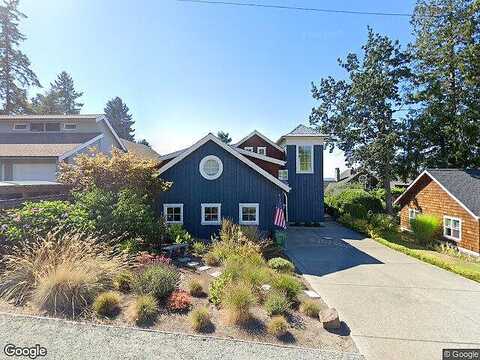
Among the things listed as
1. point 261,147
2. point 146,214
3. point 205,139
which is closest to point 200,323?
point 146,214

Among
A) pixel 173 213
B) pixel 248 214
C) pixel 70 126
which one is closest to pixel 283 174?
pixel 248 214

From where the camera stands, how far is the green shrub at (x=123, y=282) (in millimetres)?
6680

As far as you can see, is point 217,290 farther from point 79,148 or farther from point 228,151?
point 79,148

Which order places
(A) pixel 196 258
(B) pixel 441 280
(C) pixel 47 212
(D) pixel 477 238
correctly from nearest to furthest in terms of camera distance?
(C) pixel 47 212
(B) pixel 441 280
(A) pixel 196 258
(D) pixel 477 238

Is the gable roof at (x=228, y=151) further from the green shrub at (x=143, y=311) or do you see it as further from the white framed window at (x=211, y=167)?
the green shrub at (x=143, y=311)

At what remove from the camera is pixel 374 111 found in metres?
24.0

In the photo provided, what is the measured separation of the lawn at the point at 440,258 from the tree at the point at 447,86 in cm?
1062

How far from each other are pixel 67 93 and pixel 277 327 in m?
68.4

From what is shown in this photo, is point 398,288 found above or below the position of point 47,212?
below

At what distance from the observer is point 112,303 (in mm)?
5812

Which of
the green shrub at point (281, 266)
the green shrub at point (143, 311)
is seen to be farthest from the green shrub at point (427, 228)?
the green shrub at point (143, 311)

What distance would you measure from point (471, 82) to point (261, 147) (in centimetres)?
1782

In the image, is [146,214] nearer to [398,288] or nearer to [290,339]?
[290,339]

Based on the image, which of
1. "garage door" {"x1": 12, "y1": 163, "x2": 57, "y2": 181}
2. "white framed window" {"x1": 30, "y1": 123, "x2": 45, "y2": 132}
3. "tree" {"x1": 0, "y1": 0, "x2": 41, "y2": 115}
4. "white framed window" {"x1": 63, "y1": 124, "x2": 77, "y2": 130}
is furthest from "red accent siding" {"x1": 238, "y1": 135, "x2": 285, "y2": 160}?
"tree" {"x1": 0, "y1": 0, "x2": 41, "y2": 115}
